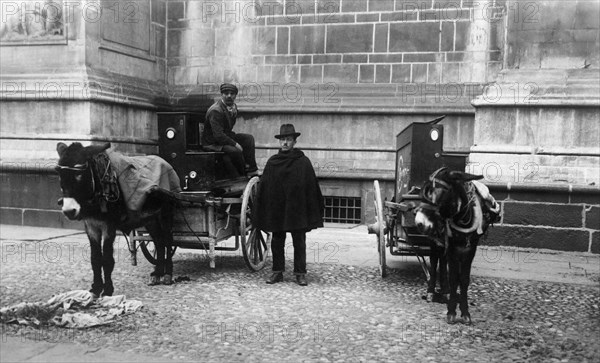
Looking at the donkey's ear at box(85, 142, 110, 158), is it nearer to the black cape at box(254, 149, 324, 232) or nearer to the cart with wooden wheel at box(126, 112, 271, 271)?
the cart with wooden wheel at box(126, 112, 271, 271)

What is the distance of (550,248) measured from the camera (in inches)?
385

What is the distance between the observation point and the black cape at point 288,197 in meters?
Result: 7.38

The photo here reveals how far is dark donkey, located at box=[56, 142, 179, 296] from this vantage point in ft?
18.5

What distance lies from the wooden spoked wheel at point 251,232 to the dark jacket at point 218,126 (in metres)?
0.76

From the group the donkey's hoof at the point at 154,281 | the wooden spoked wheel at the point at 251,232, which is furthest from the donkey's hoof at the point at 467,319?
the donkey's hoof at the point at 154,281

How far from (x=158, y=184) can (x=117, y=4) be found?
22.2 ft

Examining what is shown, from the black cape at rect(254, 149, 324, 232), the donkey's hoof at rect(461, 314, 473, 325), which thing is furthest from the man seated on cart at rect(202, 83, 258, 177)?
the donkey's hoof at rect(461, 314, 473, 325)

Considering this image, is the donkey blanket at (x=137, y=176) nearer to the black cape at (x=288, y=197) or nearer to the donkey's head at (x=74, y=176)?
the donkey's head at (x=74, y=176)

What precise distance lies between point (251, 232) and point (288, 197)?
88cm

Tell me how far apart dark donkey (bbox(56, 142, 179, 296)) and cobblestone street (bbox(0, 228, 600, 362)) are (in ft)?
2.23

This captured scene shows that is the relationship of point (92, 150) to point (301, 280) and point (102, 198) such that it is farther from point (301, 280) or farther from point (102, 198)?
point (301, 280)

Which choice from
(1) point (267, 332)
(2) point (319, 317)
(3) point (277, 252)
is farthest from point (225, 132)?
(1) point (267, 332)

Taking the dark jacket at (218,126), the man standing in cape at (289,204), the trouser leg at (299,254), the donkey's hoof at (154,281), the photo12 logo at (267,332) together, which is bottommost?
the photo12 logo at (267,332)

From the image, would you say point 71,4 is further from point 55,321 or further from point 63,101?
point 55,321
